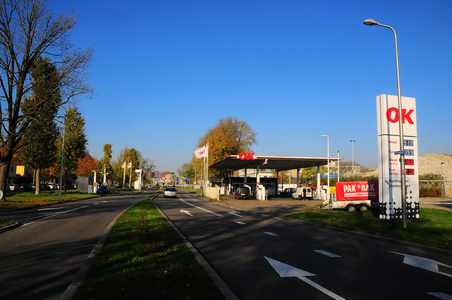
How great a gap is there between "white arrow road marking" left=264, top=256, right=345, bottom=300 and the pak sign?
1019 centimetres

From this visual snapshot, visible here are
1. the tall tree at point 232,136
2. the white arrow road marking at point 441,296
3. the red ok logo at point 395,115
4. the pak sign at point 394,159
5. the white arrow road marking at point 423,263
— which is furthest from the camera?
the tall tree at point 232,136

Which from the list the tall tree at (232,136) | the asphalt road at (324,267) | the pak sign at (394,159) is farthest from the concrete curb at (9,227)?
the tall tree at (232,136)

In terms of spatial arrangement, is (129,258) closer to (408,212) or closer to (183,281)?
(183,281)

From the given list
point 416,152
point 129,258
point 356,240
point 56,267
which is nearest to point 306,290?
point 129,258

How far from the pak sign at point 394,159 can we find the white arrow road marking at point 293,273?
10.2m

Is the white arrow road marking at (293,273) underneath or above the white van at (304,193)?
above

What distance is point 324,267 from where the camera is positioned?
6918 mm

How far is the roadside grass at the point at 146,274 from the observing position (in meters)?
4.65

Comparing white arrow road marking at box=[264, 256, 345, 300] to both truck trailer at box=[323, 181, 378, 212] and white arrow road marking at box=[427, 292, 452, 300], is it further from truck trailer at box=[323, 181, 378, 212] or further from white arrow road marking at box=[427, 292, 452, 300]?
truck trailer at box=[323, 181, 378, 212]

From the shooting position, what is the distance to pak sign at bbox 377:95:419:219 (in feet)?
49.5

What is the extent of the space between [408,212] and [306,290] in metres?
12.6

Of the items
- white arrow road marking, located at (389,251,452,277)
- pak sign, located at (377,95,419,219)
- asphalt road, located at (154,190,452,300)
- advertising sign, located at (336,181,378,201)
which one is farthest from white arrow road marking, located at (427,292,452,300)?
advertising sign, located at (336,181,378,201)

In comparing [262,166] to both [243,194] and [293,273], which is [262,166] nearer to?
[243,194]

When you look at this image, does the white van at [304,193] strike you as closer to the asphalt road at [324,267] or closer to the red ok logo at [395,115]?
the red ok logo at [395,115]
